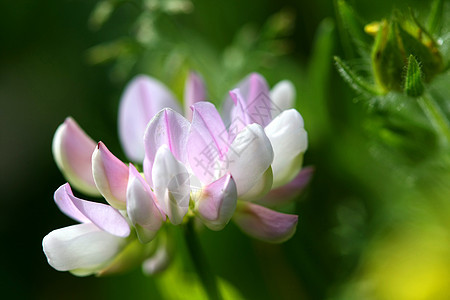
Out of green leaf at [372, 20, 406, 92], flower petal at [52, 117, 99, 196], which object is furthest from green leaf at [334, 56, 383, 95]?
flower petal at [52, 117, 99, 196]

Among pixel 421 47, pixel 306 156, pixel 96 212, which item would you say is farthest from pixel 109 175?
pixel 306 156

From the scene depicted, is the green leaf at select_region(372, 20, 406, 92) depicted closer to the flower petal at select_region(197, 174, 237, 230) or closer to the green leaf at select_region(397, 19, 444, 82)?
the green leaf at select_region(397, 19, 444, 82)

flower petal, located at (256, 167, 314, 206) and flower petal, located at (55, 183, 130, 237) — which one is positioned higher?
flower petal, located at (55, 183, 130, 237)

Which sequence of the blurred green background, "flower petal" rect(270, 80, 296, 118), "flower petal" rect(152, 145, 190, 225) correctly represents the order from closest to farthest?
"flower petal" rect(152, 145, 190, 225) < "flower petal" rect(270, 80, 296, 118) < the blurred green background

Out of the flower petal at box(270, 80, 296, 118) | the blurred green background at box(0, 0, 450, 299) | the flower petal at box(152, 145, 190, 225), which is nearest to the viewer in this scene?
the flower petal at box(152, 145, 190, 225)

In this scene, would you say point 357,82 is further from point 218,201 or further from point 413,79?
point 218,201

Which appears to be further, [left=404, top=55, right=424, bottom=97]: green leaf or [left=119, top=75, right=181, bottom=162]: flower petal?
[left=119, top=75, right=181, bottom=162]: flower petal

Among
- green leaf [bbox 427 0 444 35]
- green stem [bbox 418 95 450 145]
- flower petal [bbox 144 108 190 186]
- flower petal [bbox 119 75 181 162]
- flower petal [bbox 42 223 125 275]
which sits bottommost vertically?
green stem [bbox 418 95 450 145]

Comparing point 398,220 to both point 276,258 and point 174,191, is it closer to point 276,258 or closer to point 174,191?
point 276,258
